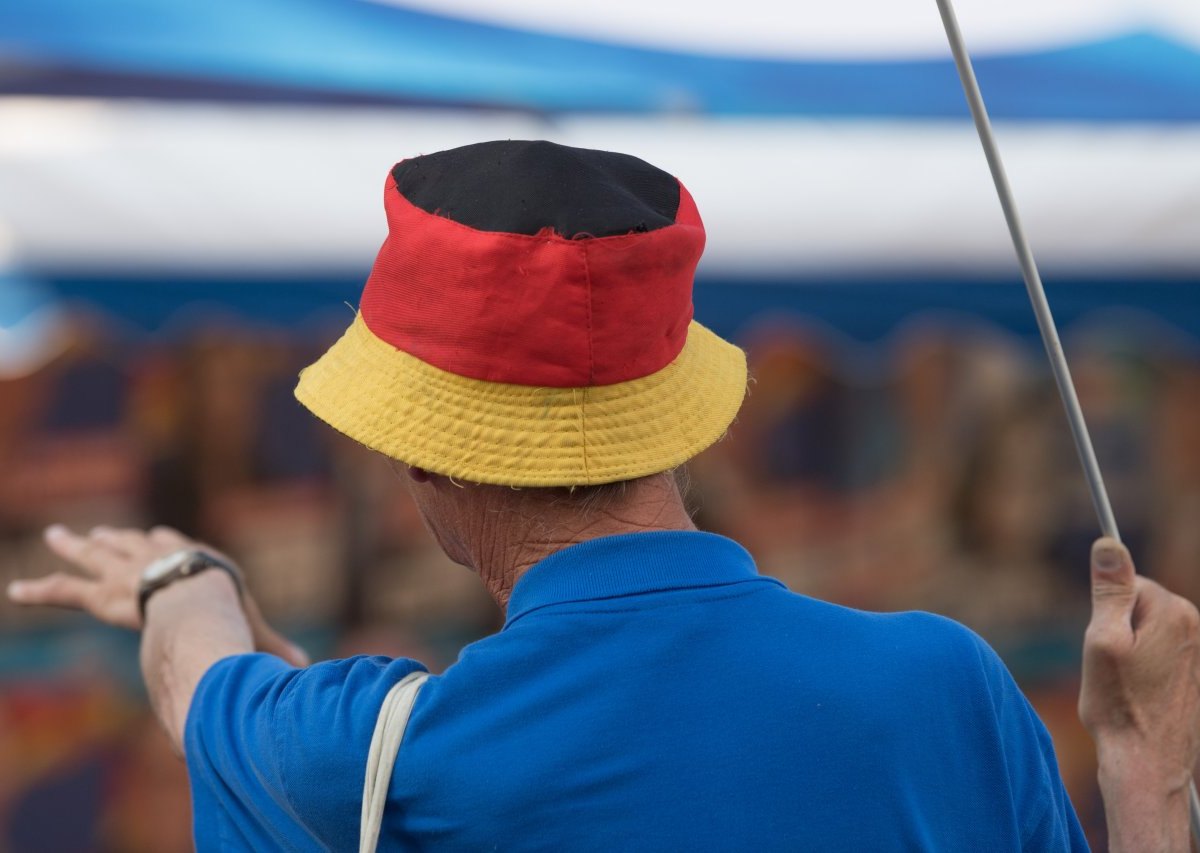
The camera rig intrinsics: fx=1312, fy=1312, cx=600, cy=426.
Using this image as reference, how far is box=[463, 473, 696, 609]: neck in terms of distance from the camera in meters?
1.06

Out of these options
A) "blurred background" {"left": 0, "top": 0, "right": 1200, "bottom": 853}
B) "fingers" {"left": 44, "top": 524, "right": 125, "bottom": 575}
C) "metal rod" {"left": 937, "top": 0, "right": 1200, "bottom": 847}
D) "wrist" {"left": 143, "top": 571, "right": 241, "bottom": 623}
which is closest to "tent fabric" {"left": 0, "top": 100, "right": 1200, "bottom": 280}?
"blurred background" {"left": 0, "top": 0, "right": 1200, "bottom": 853}

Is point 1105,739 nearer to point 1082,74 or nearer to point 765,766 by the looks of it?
point 765,766

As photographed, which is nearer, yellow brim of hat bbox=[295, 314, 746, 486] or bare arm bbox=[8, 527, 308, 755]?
yellow brim of hat bbox=[295, 314, 746, 486]

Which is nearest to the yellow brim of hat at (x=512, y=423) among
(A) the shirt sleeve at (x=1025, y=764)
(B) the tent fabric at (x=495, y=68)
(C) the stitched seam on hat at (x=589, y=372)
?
(C) the stitched seam on hat at (x=589, y=372)

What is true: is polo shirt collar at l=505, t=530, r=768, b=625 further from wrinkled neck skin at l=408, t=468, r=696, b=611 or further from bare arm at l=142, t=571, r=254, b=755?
bare arm at l=142, t=571, r=254, b=755

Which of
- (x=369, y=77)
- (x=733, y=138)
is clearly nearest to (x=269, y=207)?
(x=369, y=77)

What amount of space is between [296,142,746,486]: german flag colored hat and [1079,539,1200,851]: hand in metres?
0.39

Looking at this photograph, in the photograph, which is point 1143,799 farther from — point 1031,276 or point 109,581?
point 109,581

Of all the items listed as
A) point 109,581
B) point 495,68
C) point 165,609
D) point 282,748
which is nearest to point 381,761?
point 282,748

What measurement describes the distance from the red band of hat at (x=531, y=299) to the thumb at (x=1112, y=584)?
429 mm

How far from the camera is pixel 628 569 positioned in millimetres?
1018

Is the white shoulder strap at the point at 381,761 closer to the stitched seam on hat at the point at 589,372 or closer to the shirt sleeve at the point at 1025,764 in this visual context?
the stitched seam on hat at the point at 589,372

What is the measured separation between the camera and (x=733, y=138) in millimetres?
3277

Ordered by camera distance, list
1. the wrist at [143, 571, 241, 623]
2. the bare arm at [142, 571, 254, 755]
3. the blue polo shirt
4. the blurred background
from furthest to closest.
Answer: the blurred background < the wrist at [143, 571, 241, 623] < the bare arm at [142, 571, 254, 755] < the blue polo shirt
